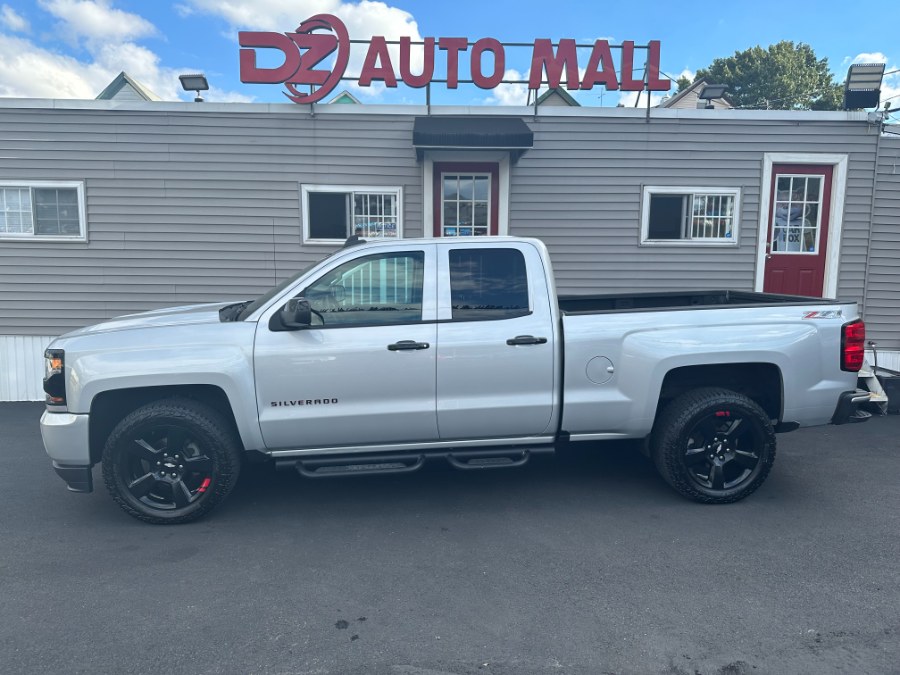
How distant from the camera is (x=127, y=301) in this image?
8055 millimetres

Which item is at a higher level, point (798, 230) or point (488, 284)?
point (798, 230)

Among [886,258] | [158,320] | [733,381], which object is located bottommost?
[733,381]

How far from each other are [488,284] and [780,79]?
4903 centimetres

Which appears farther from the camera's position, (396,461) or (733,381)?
(733,381)

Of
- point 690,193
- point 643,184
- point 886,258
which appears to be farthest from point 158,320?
point 886,258

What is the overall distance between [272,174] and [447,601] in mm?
6311

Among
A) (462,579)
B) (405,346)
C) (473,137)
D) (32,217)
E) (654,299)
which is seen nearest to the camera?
(462,579)

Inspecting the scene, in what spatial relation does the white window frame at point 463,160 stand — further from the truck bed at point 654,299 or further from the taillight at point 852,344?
the taillight at point 852,344

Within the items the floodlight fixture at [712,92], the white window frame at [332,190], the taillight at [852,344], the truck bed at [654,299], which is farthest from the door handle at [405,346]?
the floodlight fixture at [712,92]

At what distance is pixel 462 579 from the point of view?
3426 mm

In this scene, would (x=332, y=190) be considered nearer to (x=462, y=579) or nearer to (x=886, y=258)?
(x=462, y=579)

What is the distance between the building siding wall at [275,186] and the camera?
7852mm

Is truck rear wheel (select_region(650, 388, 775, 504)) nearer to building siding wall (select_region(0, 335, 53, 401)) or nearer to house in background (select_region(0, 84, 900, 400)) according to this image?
house in background (select_region(0, 84, 900, 400))

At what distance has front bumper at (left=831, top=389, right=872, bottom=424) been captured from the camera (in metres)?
4.32
